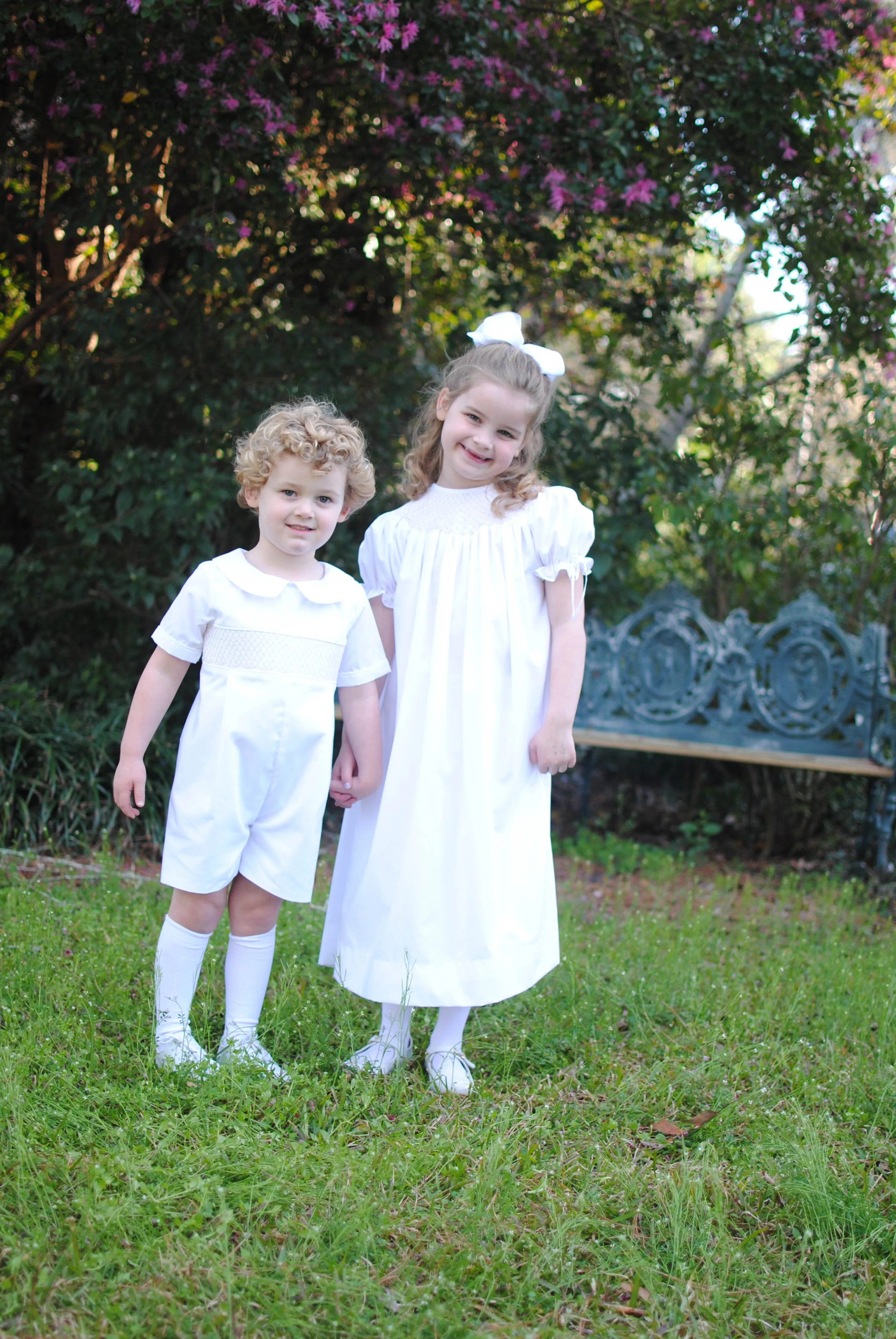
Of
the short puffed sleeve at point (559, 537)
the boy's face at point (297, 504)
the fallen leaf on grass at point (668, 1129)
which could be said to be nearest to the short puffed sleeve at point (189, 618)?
the boy's face at point (297, 504)

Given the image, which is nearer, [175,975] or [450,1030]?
[175,975]

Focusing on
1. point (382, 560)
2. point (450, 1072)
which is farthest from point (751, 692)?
point (450, 1072)

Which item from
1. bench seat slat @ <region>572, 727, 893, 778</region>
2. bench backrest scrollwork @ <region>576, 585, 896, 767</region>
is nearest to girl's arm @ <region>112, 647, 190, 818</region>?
bench seat slat @ <region>572, 727, 893, 778</region>

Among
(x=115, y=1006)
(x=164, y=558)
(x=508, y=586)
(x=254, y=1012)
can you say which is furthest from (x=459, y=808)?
(x=164, y=558)

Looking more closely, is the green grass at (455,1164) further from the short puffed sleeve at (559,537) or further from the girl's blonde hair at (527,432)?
the girl's blonde hair at (527,432)

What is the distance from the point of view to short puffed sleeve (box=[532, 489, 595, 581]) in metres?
2.46

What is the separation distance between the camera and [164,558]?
4805 mm

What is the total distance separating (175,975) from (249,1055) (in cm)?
25

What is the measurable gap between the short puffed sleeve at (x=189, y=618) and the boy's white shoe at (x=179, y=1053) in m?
0.85

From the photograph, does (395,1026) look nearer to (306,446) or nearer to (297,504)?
(297,504)

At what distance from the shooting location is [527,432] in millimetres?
2527

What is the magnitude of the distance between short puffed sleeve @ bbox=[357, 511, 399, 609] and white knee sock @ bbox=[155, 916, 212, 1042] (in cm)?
91

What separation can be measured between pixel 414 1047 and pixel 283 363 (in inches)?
123

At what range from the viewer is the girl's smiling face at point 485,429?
2.44 metres
